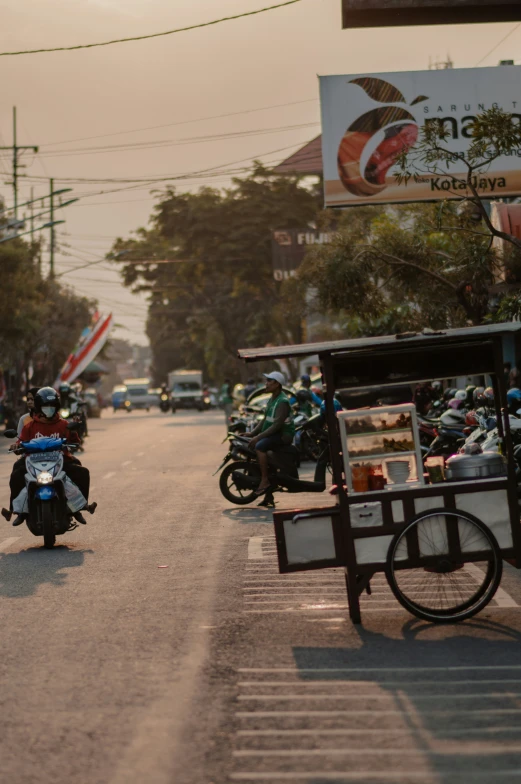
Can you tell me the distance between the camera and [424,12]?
17.8 metres

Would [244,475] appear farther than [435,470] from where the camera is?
Yes

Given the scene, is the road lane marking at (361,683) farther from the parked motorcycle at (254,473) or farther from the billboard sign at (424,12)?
the billboard sign at (424,12)

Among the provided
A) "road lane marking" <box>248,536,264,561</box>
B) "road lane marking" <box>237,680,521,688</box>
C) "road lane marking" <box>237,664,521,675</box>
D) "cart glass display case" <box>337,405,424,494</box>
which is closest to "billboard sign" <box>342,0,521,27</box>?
"road lane marking" <box>248,536,264,561</box>

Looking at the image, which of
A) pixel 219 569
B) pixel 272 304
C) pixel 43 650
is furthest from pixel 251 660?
pixel 272 304

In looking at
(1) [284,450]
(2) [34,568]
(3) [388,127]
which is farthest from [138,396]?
(2) [34,568]

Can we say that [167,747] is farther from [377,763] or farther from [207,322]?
[207,322]

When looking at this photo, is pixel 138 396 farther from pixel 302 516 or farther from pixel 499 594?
pixel 302 516

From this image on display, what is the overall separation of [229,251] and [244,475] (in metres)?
40.3

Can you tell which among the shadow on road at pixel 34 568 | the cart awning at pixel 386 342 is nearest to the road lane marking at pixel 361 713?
the cart awning at pixel 386 342

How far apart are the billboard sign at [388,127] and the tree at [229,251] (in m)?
27.9

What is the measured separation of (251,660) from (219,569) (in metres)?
3.67

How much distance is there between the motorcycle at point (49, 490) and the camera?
12.2 meters

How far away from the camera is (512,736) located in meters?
5.49

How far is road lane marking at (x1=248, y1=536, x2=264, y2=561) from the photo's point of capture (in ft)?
37.8
